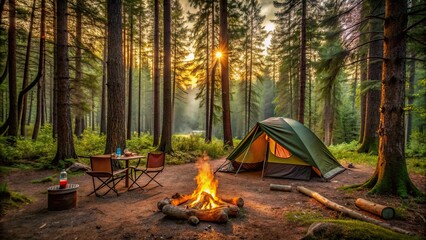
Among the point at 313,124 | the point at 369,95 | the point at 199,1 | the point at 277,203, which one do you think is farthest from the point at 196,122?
the point at 277,203

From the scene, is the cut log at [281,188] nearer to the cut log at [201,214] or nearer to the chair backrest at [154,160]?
the cut log at [201,214]

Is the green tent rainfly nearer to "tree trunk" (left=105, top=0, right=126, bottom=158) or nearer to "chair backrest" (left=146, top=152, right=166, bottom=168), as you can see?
"chair backrest" (left=146, top=152, right=166, bottom=168)

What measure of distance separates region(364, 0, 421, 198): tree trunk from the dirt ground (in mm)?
556

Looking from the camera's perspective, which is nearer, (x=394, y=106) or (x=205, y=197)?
(x=205, y=197)

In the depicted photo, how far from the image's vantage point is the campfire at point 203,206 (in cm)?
382

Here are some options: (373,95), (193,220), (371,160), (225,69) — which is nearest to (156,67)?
(225,69)

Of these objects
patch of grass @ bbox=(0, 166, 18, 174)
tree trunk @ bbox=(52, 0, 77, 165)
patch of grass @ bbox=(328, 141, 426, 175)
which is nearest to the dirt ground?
patch of grass @ bbox=(0, 166, 18, 174)

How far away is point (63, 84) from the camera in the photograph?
8.20 meters

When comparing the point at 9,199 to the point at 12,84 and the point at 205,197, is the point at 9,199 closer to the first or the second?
the point at 205,197

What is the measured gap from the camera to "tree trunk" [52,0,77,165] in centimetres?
814

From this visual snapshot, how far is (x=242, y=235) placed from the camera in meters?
3.44

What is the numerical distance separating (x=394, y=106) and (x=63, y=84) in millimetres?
10280

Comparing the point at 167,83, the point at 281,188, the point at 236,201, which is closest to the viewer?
the point at 236,201

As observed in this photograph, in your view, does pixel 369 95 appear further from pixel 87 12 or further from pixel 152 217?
pixel 87 12
